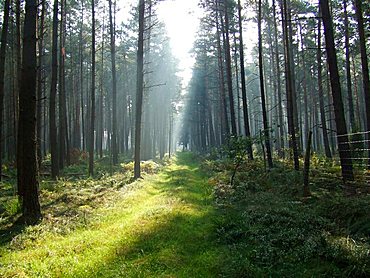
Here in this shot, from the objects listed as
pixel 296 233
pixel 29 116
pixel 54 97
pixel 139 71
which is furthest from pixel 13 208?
pixel 139 71

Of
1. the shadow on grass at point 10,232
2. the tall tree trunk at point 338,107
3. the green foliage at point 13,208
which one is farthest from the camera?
the tall tree trunk at point 338,107

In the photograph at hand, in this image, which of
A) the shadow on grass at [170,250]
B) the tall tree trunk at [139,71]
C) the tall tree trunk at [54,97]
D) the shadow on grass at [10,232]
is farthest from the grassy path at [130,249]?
the tall tree trunk at [139,71]

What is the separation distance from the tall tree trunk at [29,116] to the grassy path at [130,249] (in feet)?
5.86

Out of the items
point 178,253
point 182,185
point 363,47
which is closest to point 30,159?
point 178,253

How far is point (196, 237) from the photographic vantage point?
301 inches

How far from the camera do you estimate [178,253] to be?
21.6ft

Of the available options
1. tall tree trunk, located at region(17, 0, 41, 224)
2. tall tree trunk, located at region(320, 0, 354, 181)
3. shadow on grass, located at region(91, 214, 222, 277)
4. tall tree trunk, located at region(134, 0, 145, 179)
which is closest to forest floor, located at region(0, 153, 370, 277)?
shadow on grass, located at region(91, 214, 222, 277)

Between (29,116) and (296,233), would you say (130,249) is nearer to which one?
(296,233)

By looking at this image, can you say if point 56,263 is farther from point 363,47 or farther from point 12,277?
point 363,47

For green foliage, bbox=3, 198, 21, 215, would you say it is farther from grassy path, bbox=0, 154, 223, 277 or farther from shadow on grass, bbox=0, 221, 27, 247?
grassy path, bbox=0, 154, 223, 277

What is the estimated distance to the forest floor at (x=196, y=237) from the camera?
18.3 feet

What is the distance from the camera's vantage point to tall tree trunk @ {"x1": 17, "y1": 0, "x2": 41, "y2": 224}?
30.5 feet

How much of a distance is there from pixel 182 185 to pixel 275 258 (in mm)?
10134

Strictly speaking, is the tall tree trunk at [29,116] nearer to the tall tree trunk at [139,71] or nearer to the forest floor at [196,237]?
the forest floor at [196,237]
